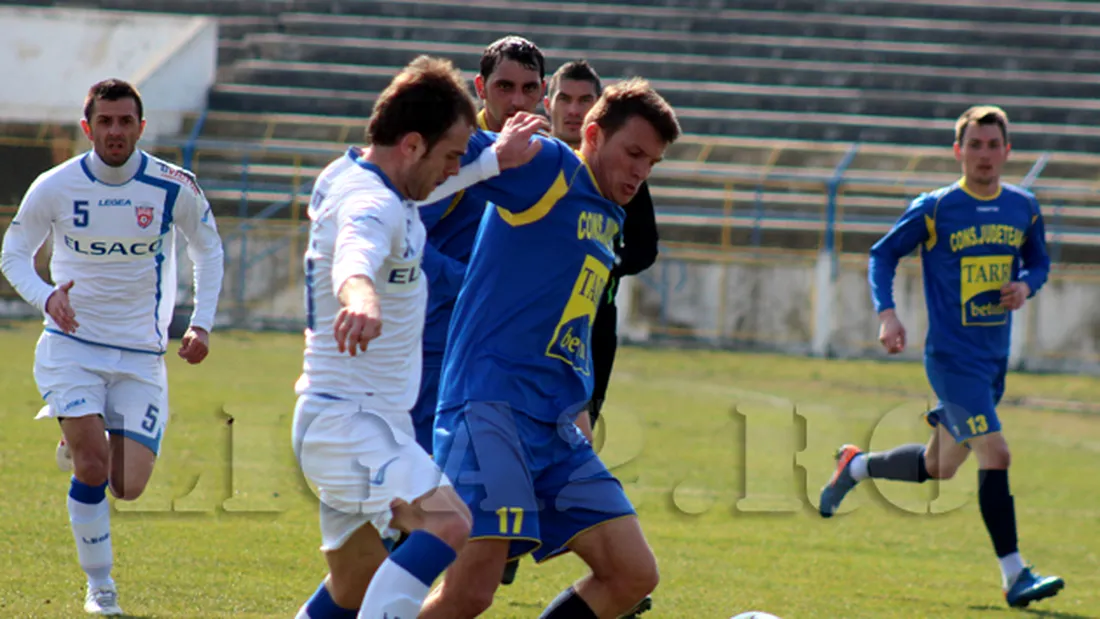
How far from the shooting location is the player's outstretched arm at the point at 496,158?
4.48 meters

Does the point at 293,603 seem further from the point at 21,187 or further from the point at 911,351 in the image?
the point at 21,187

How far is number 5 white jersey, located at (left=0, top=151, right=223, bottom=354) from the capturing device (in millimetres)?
6332

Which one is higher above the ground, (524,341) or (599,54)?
(599,54)

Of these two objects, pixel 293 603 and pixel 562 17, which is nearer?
pixel 293 603

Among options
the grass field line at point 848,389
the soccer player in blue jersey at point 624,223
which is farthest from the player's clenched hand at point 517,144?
the grass field line at point 848,389

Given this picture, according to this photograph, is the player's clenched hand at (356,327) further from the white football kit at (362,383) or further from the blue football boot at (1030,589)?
the blue football boot at (1030,589)

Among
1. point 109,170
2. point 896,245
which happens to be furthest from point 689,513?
point 109,170

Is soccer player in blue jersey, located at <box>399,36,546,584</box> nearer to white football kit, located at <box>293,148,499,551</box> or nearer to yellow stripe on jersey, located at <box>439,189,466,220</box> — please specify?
yellow stripe on jersey, located at <box>439,189,466,220</box>

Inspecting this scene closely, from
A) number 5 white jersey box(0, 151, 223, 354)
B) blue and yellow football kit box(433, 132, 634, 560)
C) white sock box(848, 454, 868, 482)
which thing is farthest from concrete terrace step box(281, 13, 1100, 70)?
blue and yellow football kit box(433, 132, 634, 560)

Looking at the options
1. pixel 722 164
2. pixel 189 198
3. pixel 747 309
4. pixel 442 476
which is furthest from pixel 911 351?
pixel 442 476

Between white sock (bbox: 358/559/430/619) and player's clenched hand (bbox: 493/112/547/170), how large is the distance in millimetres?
1265

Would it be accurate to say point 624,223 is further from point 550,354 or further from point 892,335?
point 892,335

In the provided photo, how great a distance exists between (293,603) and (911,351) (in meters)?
15.0

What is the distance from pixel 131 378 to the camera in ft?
21.0
